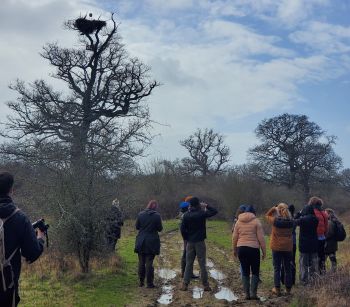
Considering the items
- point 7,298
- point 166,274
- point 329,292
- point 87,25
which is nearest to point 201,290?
point 166,274

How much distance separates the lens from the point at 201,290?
10047 millimetres

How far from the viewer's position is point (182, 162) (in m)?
56.3

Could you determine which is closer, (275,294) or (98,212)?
(275,294)

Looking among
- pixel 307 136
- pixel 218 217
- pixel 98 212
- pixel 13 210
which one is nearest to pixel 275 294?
pixel 98 212

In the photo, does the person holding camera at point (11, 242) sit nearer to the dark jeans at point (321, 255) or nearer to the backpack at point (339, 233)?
the dark jeans at point (321, 255)

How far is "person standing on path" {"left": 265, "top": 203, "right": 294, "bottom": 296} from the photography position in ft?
31.2

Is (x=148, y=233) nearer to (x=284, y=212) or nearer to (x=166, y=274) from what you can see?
(x=166, y=274)

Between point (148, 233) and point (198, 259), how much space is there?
132 cm

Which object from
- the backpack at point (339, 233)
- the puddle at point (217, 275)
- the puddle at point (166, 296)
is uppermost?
the backpack at point (339, 233)

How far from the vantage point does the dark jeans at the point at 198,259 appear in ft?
32.8

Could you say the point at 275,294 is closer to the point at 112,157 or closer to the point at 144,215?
the point at 144,215

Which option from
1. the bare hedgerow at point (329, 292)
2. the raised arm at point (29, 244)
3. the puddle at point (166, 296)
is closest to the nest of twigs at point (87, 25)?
the puddle at point (166, 296)

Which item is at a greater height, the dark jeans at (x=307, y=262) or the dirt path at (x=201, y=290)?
the dark jeans at (x=307, y=262)

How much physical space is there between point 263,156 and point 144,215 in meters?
42.9
